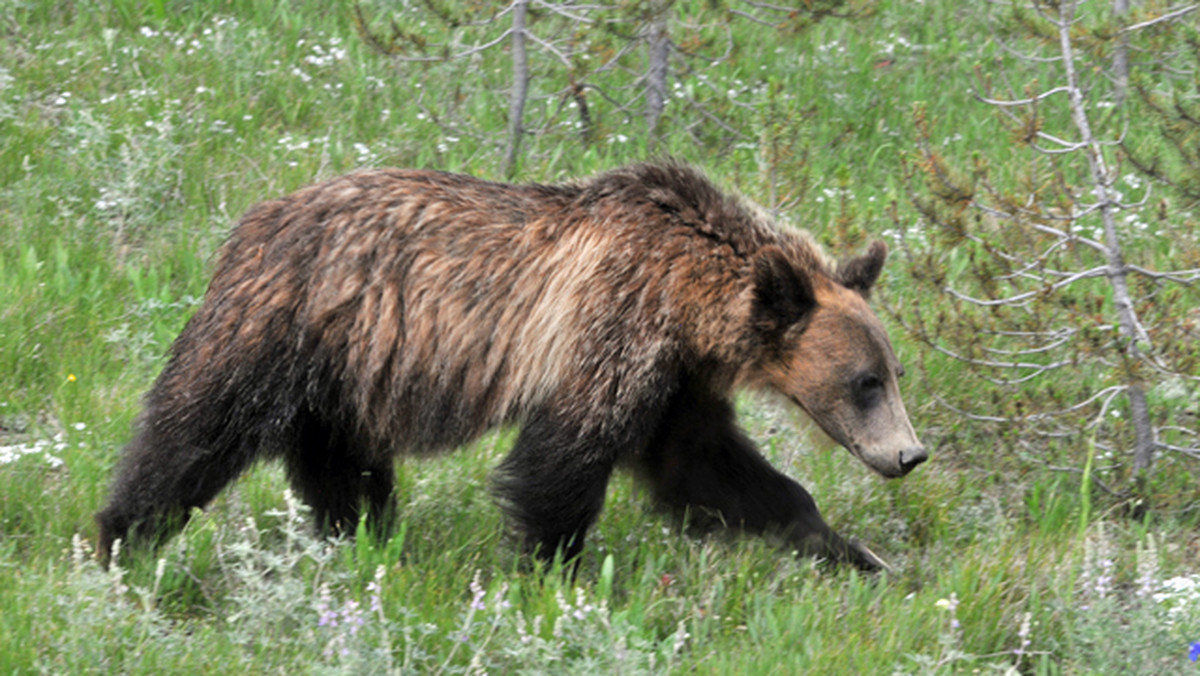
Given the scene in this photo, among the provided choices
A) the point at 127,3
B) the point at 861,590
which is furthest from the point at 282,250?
the point at 127,3

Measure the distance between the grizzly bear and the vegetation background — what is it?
0.36 m

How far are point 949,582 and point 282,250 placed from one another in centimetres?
261

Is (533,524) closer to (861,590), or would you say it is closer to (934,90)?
(861,590)

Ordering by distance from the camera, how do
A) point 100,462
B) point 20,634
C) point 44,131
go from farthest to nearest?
point 44,131
point 100,462
point 20,634

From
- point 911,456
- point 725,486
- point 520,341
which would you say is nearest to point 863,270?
point 911,456

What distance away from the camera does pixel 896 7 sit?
1123cm

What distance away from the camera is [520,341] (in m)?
4.96

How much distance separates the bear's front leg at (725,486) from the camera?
17.3 feet

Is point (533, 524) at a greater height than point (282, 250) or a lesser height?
lesser

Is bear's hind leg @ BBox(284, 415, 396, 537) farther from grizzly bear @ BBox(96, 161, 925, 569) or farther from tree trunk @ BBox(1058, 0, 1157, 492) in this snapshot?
tree trunk @ BBox(1058, 0, 1157, 492)

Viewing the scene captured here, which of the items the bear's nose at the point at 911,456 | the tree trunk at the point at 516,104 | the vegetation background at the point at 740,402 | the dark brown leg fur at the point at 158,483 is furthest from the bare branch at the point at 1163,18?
the dark brown leg fur at the point at 158,483

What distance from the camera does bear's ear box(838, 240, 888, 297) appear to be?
5.24 m

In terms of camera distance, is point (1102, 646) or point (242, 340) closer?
point (1102, 646)

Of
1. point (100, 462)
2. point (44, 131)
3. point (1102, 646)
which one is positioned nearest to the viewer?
point (1102, 646)
